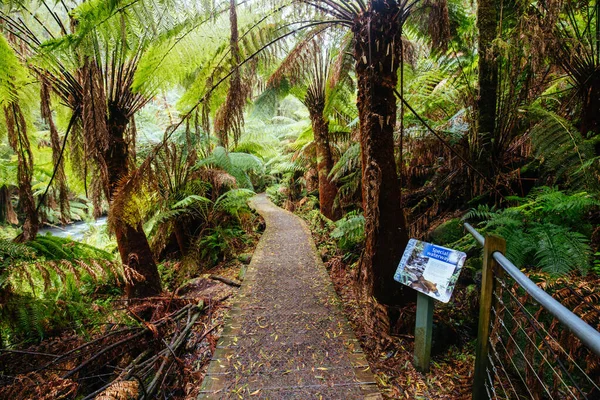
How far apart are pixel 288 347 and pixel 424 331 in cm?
100

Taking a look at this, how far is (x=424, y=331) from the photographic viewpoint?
1845 mm

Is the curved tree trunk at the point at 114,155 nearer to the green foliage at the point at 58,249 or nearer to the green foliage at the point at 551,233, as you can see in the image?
the green foliage at the point at 58,249

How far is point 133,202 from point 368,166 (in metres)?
2.01

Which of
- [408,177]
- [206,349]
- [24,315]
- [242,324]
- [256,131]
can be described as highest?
[256,131]

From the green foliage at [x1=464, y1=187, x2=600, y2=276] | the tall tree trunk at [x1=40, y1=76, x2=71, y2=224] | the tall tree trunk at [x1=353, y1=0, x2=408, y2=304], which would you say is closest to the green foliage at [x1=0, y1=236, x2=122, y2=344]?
the tall tree trunk at [x1=40, y1=76, x2=71, y2=224]

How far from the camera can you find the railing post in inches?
47.8

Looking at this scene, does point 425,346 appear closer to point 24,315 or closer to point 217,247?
point 24,315

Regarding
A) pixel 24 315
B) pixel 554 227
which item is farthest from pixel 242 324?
pixel 554 227

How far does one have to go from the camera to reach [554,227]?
1.84m

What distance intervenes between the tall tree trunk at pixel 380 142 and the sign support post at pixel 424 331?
1.48 feet

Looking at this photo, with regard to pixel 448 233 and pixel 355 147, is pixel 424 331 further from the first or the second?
pixel 355 147

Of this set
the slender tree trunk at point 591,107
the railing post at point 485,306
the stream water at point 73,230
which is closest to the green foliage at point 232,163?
the railing post at point 485,306

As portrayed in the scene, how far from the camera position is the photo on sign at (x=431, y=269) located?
1.68m

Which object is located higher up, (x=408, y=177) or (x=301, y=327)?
(x=408, y=177)
